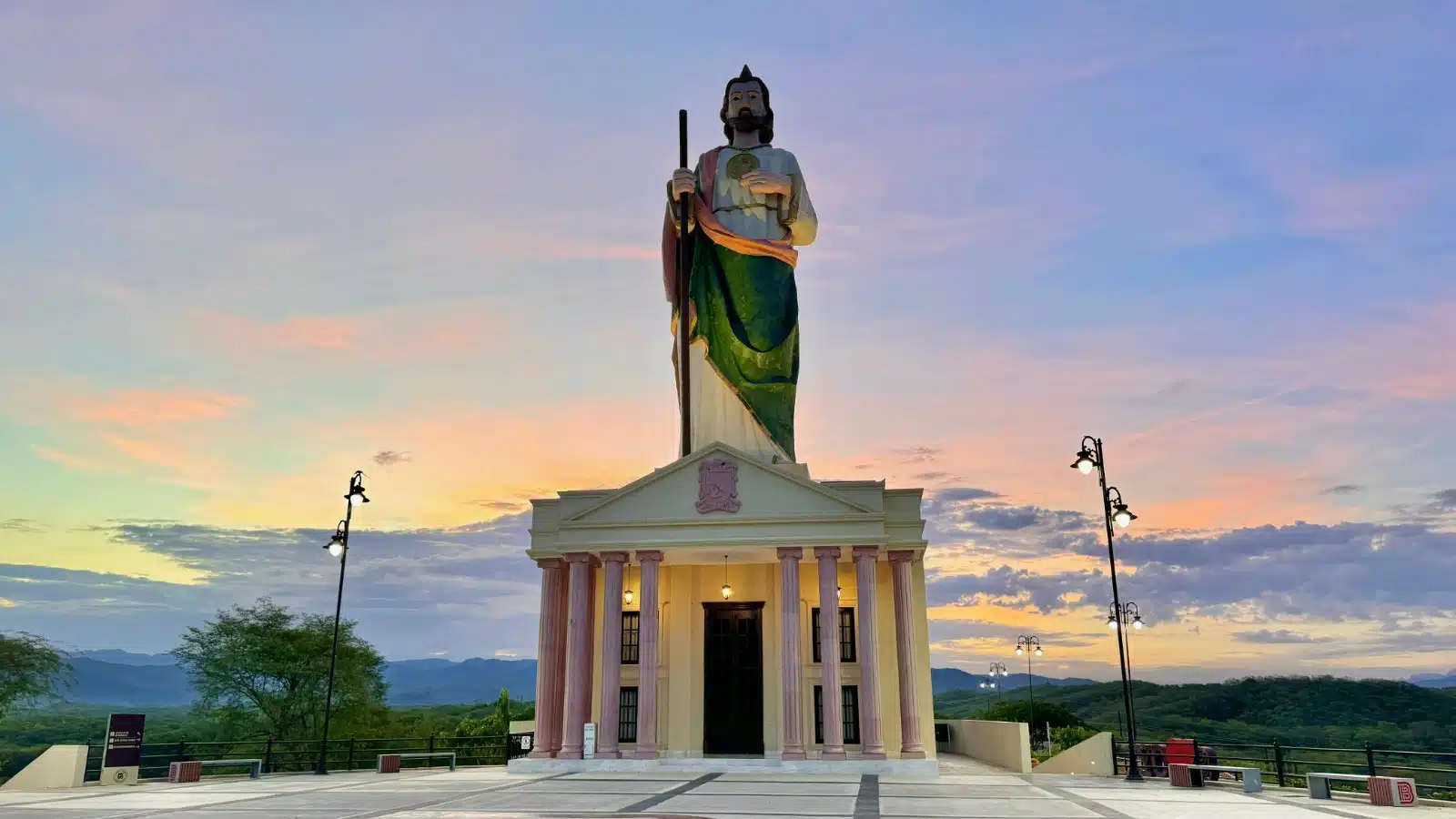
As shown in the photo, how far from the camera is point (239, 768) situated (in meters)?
50.6

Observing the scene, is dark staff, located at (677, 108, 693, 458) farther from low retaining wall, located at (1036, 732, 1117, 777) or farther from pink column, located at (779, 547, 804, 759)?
low retaining wall, located at (1036, 732, 1117, 777)

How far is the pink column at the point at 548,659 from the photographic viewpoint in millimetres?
29969

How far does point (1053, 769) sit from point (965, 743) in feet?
33.2

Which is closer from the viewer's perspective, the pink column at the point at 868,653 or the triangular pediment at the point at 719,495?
the pink column at the point at 868,653

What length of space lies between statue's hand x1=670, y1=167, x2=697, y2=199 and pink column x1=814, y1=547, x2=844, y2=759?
14.4m

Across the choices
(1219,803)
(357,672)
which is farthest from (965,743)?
(357,672)

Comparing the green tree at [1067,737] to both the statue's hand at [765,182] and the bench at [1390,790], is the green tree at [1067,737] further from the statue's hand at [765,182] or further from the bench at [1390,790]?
the bench at [1390,790]

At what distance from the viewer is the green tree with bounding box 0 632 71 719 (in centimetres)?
4162

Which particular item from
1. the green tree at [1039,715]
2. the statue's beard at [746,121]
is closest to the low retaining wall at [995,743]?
the statue's beard at [746,121]

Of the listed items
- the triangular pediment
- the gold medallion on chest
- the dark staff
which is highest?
the gold medallion on chest

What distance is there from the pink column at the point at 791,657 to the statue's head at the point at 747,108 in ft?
61.0

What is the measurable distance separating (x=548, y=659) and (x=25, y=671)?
27258mm

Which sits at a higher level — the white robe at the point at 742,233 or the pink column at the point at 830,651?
the white robe at the point at 742,233

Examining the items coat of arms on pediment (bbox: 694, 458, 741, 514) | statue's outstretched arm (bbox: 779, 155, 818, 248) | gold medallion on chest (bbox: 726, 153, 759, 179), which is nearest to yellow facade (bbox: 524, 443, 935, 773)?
coat of arms on pediment (bbox: 694, 458, 741, 514)
